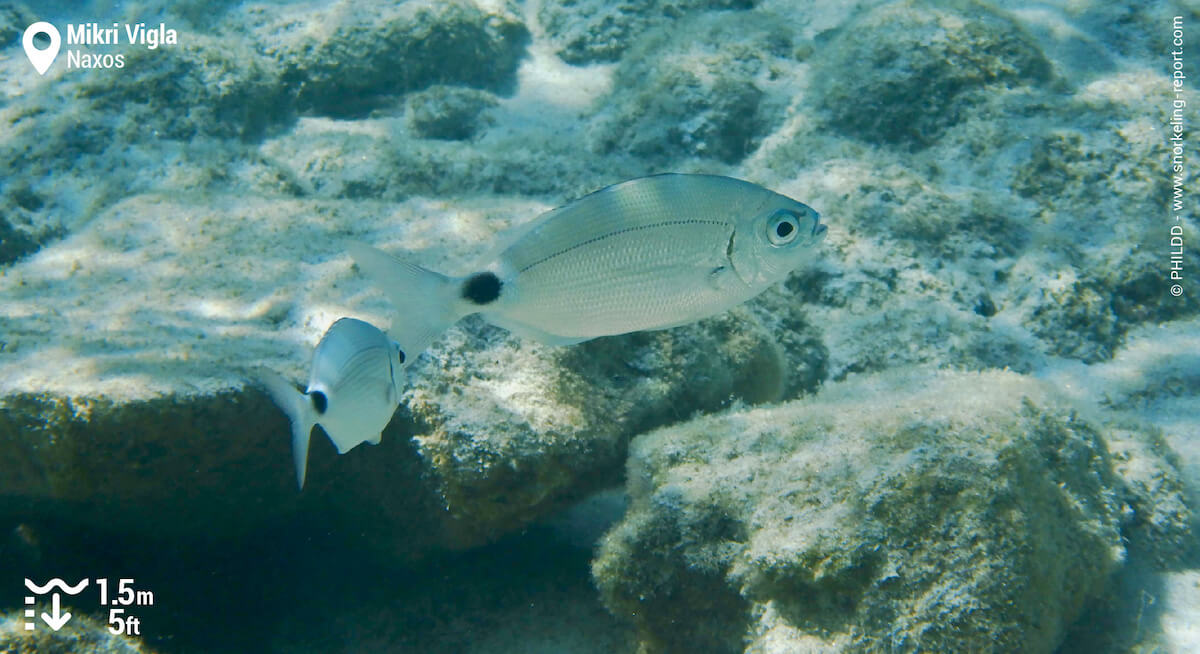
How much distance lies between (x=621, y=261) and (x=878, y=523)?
4.52ft

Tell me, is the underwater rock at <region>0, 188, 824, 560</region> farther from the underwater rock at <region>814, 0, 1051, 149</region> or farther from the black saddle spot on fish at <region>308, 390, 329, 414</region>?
the underwater rock at <region>814, 0, 1051, 149</region>

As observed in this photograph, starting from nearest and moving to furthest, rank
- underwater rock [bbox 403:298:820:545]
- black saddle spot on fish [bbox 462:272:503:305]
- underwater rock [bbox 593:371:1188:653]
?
black saddle spot on fish [bbox 462:272:503:305], underwater rock [bbox 593:371:1188:653], underwater rock [bbox 403:298:820:545]

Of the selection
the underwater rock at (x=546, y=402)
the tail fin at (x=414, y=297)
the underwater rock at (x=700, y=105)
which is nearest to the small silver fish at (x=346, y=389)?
the tail fin at (x=414, y=297)

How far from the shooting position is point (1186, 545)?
2.90m

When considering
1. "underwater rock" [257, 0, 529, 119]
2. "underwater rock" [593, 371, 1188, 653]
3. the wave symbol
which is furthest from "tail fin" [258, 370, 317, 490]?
"underwater rock" [257, 0, 529, 119]

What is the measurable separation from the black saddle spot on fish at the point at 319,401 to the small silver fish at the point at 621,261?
0.33 metres

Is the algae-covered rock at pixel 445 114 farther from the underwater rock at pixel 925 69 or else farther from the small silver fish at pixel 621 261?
the small silver fish at pixel 621 261

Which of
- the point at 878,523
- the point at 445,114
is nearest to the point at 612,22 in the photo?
the point at 445,114

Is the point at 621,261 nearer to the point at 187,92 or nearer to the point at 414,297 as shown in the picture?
the point at 414,297

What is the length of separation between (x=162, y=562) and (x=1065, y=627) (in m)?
4.34

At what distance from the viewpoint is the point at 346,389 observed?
194 cm

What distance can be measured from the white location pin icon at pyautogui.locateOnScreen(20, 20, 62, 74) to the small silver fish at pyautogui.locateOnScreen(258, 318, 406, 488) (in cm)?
747

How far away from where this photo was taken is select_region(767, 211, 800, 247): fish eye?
192 centimetres

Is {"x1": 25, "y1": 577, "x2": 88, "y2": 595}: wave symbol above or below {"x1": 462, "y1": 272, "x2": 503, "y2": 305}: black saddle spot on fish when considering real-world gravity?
below
